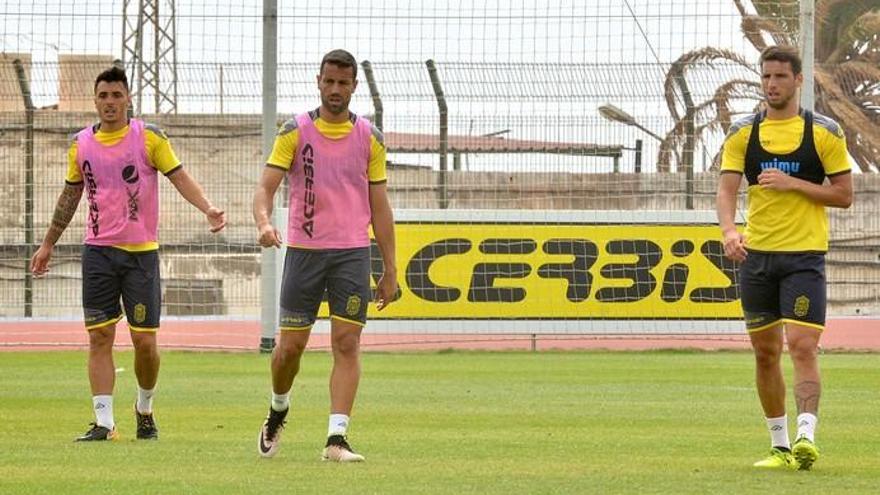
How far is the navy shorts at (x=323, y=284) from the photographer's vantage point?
10.3m

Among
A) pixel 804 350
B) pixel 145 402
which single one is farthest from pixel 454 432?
pixel 804 350

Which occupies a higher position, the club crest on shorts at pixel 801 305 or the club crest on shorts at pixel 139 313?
the club crest on shorts at pixel 801 305

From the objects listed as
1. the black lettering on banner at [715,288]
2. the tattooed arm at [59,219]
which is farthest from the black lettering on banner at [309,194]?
the black lettering on banner at [715,288]

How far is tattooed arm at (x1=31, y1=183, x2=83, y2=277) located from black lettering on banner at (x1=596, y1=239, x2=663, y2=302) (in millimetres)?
12261

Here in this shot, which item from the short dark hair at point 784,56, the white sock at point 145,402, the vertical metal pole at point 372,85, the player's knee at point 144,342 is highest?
the vertical metal pole at point 372,85

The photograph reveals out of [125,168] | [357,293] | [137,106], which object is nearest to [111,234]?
[125,168]

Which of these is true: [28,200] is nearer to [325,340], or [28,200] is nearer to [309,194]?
[325,340]

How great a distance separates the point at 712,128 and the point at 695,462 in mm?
14781

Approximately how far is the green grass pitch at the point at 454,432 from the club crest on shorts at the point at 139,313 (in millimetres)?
701

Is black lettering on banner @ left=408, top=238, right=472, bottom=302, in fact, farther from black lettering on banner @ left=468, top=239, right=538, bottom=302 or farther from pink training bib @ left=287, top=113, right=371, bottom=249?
pink training bib @ left=287, top=113, right=371, bottom=249

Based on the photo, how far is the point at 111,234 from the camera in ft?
38.2

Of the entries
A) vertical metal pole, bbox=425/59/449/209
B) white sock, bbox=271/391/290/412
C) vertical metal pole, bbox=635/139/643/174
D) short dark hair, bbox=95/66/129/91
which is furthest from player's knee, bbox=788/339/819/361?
vertical metal pole, bbox=635/139/643/174

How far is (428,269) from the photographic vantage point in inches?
929

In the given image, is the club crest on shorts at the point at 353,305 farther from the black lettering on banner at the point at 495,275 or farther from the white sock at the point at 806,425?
the black lettering on banner at the point at 495,275
